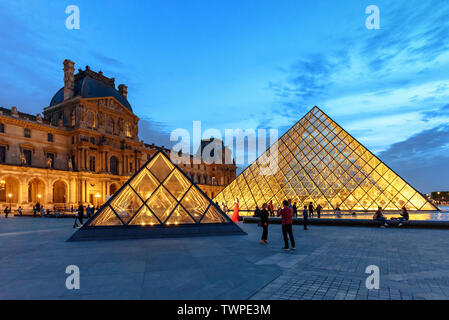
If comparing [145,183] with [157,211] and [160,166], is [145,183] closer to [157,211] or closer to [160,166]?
[160,166]

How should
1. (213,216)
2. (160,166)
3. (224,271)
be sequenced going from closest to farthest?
(224,271)
(213,216)
(160,166)

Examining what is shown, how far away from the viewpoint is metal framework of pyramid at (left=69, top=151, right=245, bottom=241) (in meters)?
9.80

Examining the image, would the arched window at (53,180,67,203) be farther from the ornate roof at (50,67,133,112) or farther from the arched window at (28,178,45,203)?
the ornate roof at (50,67,133,112)

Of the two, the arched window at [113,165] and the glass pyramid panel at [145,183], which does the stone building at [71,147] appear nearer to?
the arched window at [113,165]

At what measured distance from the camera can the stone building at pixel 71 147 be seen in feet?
121

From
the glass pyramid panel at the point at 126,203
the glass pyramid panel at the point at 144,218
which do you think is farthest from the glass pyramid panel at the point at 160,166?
the glass pyramid panel at the point at 144,218

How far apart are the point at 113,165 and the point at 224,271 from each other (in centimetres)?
4973

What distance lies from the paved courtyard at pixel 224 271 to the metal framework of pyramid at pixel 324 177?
1481 centimetres

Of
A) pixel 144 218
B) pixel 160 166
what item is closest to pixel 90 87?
pixel 160 166

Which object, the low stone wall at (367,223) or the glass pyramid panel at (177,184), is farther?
the low stone wall at (367,223)

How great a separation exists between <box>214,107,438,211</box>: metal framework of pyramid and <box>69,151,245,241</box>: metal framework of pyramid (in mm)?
12941

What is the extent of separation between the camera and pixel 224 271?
16.5 ft

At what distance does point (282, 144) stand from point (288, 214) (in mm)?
18770

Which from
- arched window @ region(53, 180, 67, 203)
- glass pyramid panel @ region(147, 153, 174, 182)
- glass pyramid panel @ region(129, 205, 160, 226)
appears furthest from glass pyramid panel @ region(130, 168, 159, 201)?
arched window @ region(53, 180, 67, 203)
